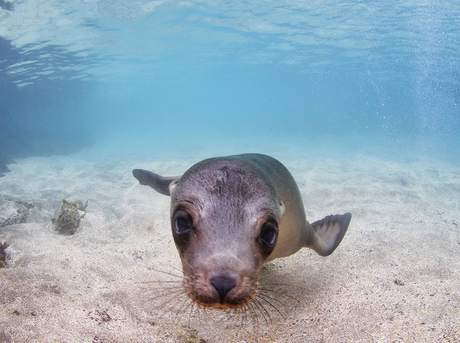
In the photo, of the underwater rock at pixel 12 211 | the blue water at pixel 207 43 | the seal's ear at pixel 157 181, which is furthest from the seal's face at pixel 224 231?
the blue water at pixel 207 43

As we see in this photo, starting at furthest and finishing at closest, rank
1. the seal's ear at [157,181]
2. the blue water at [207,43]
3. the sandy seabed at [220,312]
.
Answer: the blue water at [207,43] → the seal's ear at [157,181] → the sandy seabed at [220,312]

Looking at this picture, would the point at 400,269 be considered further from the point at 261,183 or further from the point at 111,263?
the point at 111,263

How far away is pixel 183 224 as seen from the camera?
5.47 ft

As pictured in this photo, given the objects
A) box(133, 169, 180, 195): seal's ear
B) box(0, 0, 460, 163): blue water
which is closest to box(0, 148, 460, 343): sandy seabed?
box(133, 169, 180, 195): seal's ear

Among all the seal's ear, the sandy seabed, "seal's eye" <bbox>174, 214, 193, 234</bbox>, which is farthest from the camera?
the seal's ear

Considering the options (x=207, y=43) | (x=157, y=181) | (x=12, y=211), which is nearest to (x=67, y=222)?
(x=157, y=181)

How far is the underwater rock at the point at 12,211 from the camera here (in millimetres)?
5555

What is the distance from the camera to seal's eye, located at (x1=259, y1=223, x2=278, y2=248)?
1.66 meters

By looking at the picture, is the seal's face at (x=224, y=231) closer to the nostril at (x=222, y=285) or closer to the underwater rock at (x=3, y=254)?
the nostril at (x=222, y=285)

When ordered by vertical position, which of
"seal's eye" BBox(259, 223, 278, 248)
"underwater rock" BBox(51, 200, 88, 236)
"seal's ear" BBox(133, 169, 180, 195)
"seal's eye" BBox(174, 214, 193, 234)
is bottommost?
"underwater rock" BBox(51, 200, 88, 236)

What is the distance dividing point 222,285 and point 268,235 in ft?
1.56

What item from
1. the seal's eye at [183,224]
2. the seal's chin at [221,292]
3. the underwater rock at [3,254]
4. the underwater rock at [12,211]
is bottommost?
the underwater rock at [12,211]

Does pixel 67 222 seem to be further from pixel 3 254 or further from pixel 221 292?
pixel 221 292

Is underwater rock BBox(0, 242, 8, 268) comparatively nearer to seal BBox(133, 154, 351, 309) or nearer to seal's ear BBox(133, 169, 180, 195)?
seal's ear BBox(133, 169, 180, 195)
